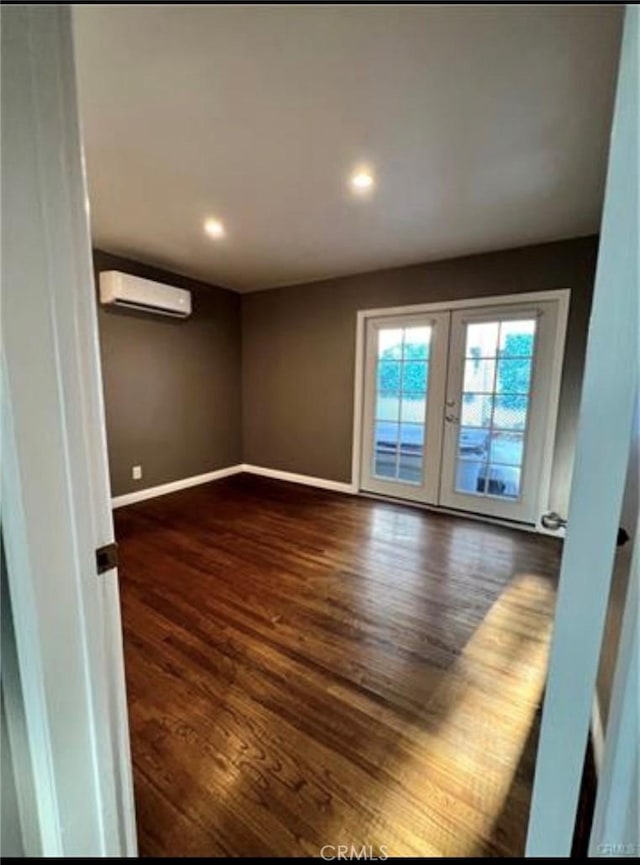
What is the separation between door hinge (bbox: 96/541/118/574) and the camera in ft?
2.30

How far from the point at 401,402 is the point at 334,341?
1007 mm

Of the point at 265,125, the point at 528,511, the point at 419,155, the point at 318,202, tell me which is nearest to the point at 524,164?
the point at 419,155

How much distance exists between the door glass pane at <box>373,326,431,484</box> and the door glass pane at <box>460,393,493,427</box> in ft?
1.22

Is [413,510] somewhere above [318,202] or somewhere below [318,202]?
below

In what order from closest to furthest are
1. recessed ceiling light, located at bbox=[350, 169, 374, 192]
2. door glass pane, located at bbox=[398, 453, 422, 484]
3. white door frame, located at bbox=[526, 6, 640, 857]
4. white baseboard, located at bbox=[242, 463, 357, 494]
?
1. white door frame, located at bbox=[526, 6, 640, 857]
2. recessed ceiling light, located at bbox=[350, 169, 374, 192]
3. door glass pane, located at bbox=[398, 453, 422, 484]
4. white baseboard, located at bbox=[242, 463, 357, 494]

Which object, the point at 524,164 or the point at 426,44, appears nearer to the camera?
the point at 426,44

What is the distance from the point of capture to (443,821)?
108 cm

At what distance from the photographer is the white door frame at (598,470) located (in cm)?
49

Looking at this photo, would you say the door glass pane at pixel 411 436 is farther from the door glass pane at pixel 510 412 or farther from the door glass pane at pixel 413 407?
the door glass pane at pixel 510 412

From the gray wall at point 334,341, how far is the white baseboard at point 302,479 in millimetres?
70

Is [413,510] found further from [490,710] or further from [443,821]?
[443,821]

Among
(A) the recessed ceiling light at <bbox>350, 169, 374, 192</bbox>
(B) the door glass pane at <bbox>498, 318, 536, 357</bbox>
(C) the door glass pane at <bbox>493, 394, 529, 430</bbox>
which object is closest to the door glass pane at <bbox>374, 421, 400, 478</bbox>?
(C) the door glass pane at <bbox>493, 394, 529, 430</bbox>

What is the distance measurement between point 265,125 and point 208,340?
2983 millimetres

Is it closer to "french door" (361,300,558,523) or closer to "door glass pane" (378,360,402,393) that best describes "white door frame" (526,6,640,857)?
"french door" (361,300,558,523)
